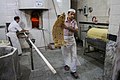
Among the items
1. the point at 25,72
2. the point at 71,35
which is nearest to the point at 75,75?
the point at 71,35

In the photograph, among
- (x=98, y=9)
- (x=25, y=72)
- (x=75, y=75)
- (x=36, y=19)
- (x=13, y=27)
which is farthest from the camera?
(x=36, y=19)

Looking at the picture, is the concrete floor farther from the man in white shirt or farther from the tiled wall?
the tiled wall

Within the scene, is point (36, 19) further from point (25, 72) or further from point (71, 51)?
point (71, 51)

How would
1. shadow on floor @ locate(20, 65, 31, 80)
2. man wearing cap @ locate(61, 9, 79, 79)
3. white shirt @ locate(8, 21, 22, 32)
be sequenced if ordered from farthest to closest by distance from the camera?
1. white shirt @ locate(8, 21, 22, 32)
2. shadow on floor @ locate(20, 65, 31, 80)
3. man wearing cap @ locate(61, 9, 79, 79)

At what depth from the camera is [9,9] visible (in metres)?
4.85

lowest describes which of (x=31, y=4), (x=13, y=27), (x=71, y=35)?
(x=71, y=35)

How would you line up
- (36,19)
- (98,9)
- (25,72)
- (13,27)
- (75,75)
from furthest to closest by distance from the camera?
(36,19)
(98,9)
(13,27)
(25,72)
(75,75)

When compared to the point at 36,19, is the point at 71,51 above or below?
below

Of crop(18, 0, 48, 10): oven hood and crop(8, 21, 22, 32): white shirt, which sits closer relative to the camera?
crop(8, 21, 22, 32): white shirt

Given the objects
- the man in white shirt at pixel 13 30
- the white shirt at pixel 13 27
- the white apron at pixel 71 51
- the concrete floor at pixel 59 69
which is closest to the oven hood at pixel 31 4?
the man in white shirt at pixel 13 30

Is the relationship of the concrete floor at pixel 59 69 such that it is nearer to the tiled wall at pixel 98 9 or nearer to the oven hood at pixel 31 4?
the tiled wall at pixel 98 9

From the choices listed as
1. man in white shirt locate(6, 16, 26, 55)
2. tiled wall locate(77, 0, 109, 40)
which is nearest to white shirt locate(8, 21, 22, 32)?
man in white shirt locate(6, 16, 26, 55)

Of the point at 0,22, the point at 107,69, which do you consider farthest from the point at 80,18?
the point at 107,69

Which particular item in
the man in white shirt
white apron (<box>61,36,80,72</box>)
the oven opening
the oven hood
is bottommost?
white apron (<box>61,36,80,72</box>)
